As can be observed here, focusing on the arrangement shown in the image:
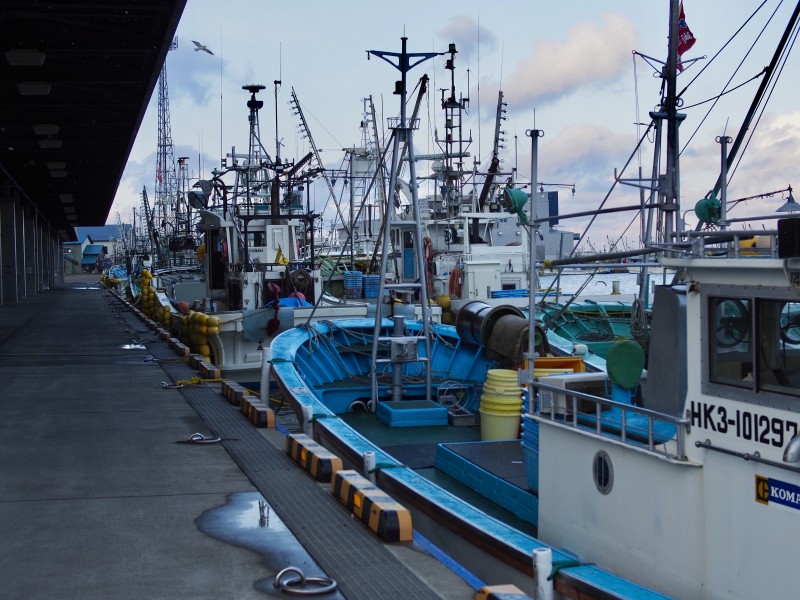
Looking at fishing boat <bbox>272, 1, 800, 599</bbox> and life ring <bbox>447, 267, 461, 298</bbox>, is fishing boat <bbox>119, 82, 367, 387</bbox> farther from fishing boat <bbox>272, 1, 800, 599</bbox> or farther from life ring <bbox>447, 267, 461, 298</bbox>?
fishing boat <bbox>272, 1, 800, 599</bbox>

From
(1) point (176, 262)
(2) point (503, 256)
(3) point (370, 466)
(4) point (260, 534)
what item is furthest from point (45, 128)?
(1) point (176, 262)

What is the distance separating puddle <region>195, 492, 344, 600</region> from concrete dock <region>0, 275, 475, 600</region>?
0.01m

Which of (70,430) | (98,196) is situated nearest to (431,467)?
(70,430)

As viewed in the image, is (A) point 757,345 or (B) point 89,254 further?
(B) point 89,254

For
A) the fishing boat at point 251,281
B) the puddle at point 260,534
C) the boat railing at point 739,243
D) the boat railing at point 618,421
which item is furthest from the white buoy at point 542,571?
the fishing boat at point 251,281

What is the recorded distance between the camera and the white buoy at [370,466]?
7738 mm

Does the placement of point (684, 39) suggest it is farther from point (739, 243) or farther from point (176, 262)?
point (176, 262)

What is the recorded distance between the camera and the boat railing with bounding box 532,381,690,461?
19.1ft

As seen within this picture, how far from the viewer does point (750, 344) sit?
538cm

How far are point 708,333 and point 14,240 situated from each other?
38.7 m

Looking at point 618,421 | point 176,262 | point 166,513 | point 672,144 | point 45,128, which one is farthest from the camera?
point 176,262

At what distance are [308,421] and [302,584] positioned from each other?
472 cm

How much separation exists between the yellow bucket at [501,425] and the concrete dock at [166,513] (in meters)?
2.86

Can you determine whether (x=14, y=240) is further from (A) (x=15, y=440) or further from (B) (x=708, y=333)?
(B) (x=708, y=333)
